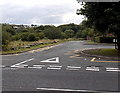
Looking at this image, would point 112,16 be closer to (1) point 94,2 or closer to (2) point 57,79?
(1) point 94,2

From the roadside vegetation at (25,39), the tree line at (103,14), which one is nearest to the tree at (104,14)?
the tree line at (103,14)

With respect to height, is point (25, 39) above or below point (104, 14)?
below

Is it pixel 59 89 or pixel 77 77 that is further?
pixel 77 77

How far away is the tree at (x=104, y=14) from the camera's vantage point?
12727mm

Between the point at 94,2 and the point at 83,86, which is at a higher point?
the point at 94,2

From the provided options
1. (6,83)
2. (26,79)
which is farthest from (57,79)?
(6,83)

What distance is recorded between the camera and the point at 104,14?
45.6 ft

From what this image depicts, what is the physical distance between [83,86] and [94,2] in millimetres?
9527

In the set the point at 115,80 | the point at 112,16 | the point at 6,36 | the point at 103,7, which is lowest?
the point at 115,80

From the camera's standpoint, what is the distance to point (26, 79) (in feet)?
22.2

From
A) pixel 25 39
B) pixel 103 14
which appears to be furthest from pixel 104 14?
pixel 25 39

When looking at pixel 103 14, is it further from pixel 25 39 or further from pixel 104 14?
pixel 25 39

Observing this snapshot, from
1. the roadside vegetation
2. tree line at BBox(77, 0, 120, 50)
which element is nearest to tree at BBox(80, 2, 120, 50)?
tree line at BBox(77, 0, 120, 50)

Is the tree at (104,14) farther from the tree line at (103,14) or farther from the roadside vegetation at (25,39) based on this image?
the roadside vegetation at (25,39)
